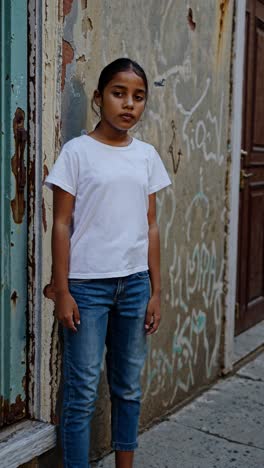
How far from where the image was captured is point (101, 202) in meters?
2.19

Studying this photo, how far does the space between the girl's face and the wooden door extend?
248 centimetres

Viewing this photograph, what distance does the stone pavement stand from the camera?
2980 millimetres

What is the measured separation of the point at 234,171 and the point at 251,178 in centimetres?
84

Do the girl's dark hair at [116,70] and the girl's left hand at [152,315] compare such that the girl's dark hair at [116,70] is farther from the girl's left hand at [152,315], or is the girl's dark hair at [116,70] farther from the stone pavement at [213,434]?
the stone pavement at [213,434]

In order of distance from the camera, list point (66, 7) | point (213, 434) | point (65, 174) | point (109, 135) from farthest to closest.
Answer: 1. point (213, 434)
2. point (66, 7)
3. point (109, 135)
4. point (65, 174)

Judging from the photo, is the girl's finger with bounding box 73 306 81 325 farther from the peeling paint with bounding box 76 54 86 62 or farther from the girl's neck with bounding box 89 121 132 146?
the peeling paint with bounding box 76 54 86 62

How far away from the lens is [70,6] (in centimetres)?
253

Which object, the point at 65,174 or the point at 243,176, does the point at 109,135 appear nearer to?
the point at 65,174

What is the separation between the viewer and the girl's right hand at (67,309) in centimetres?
219

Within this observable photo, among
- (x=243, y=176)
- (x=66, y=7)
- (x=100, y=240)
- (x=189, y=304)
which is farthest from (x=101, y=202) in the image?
(x=243, y=176)

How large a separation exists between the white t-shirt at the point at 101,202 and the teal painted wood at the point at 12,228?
317 mm

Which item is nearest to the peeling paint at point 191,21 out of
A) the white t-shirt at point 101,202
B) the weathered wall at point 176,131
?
the weathered wall at point 176,131

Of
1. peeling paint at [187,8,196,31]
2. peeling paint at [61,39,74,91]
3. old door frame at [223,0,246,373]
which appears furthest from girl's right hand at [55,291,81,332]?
old door frame at [223,0,246,373]

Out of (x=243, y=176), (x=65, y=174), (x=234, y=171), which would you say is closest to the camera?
(x=65, y=174)
